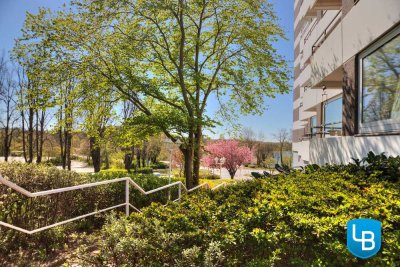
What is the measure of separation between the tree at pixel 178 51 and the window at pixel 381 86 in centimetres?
840

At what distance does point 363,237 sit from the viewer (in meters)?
2.31

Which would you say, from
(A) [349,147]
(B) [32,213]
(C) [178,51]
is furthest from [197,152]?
(B) [32,213]

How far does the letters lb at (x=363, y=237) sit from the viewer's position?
2.16 metres

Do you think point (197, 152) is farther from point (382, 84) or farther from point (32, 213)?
point (32, 213)

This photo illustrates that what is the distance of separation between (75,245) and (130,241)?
3.32m

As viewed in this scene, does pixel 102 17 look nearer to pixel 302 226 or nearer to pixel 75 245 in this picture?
pixel 75 245

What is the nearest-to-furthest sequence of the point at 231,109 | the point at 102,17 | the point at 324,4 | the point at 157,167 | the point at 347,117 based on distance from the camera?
the point at 347,117 → the point at 324,4 → the point at 102,17 → the point at 231,109 → the point at 157,167

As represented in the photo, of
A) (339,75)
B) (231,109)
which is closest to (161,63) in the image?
(231,109)

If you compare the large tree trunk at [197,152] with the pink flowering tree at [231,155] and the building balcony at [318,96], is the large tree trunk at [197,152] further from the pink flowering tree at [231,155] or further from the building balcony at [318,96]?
the pink flowering tree at [231,155]

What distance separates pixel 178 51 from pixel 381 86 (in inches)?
474

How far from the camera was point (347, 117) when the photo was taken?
7.95 metres

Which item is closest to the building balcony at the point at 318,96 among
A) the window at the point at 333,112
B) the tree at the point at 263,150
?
the window at the point at 333,112

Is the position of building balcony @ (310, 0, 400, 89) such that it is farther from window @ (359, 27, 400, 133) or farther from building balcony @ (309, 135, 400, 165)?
building balcony @ (309, 135, 400, 165)

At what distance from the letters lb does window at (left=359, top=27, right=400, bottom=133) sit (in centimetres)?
398
